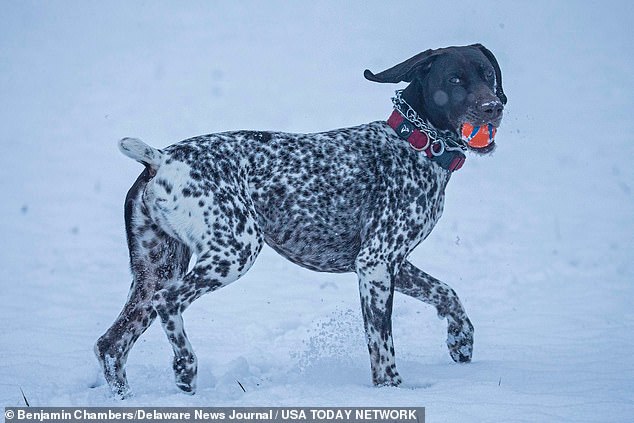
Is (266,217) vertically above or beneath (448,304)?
above

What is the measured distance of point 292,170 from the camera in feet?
16.0

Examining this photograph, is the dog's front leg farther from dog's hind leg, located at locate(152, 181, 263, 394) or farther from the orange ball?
the orange ball

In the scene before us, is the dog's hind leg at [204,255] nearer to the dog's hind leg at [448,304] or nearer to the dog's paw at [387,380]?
the dog's paw at [387,380]

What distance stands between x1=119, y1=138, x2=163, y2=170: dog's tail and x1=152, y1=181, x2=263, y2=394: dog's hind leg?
24cm

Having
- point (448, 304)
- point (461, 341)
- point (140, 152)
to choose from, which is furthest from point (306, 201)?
point (461, 341)

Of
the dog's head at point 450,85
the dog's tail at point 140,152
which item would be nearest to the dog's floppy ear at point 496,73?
the dog's head at point 450,85

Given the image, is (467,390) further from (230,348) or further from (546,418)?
(230,348)

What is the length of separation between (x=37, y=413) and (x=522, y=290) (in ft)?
20.4

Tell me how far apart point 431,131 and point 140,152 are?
181cm

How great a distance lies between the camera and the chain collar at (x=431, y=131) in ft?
16.9

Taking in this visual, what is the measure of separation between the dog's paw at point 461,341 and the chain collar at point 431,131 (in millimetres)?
1215

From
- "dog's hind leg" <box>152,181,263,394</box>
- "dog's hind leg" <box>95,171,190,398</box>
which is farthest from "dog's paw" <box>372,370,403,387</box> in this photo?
"dog's hind leg" <box>95,171,190,398</box>

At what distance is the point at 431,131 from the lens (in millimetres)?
5168

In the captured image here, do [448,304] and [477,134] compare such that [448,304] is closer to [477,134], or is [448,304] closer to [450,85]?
[477,134]
